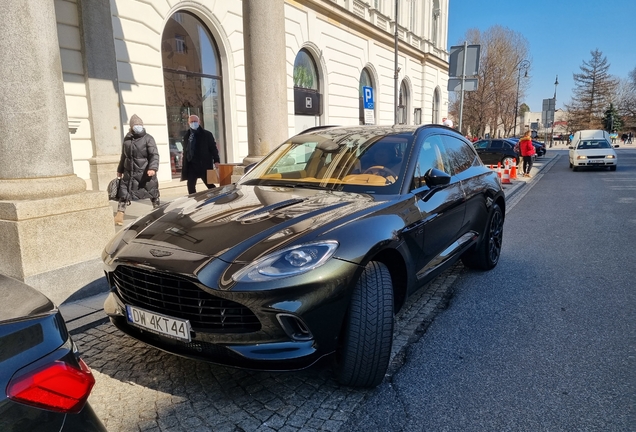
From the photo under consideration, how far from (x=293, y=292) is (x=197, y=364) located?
1.20 m

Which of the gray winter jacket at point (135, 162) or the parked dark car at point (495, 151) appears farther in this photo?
the parked dark car at point (495, 151)

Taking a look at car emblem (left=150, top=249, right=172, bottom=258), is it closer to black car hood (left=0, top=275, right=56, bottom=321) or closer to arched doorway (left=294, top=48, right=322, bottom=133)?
black car hood (left=0, top=275, right=56, bottom=321)

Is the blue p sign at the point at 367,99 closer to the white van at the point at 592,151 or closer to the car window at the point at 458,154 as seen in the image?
the car window at the point at 458,154

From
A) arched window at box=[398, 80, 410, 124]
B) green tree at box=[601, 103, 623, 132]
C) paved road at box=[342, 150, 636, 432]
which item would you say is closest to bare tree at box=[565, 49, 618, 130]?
green tree at box=[601, 103, 623, 132]

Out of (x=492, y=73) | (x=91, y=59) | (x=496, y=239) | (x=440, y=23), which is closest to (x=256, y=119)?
(x=91, y=59)

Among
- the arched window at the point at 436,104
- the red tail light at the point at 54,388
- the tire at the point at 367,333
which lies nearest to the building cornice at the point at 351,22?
the arched window at the point at 436,104

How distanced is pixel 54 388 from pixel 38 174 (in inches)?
141

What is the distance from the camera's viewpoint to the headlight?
7.16 ft

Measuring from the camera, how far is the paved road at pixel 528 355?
94.6 inches

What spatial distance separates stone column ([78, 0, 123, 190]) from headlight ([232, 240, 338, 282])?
757 centimetres

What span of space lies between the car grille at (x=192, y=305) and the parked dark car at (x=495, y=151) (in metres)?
20.5

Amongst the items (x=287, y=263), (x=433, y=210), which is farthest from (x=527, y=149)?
(x=287, y=263)

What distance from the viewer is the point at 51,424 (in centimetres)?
122

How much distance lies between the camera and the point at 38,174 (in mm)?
4121
